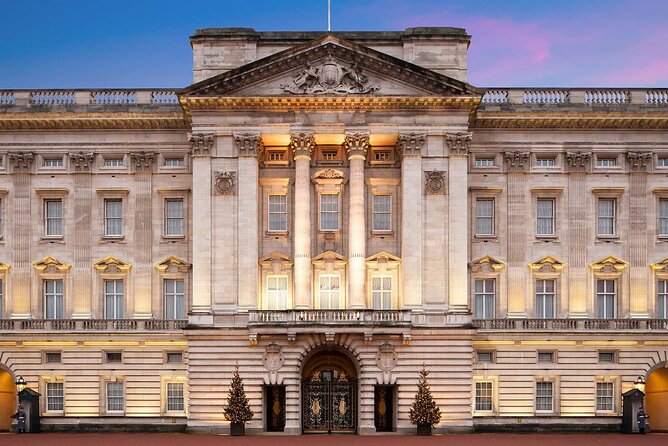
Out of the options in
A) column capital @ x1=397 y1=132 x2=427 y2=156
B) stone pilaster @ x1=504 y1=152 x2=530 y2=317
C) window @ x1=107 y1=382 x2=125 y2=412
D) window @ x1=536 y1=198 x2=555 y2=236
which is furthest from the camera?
Result: window @ x1=536 y1=198 x2=555 y2=236

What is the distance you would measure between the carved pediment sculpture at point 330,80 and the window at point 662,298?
20073 millimetres

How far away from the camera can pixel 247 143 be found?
184 ft

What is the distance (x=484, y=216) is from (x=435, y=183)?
4659 millimetres

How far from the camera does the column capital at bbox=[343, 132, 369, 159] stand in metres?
55.8

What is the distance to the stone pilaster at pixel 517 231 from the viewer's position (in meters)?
58.1

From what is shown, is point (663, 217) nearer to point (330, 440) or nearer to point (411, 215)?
point (411, 215)

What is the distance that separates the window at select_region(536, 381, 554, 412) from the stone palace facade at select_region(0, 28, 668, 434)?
13 centimetres

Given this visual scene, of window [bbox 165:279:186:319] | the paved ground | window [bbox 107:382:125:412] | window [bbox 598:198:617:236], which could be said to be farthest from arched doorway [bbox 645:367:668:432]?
window [bbox 107:382:125:412]

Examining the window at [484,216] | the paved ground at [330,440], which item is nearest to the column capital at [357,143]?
the window at [484,216]

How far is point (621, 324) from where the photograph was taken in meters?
57.1

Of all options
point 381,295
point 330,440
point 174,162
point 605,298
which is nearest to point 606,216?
point 605,298

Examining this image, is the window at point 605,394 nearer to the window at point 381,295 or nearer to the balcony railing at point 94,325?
the window at point 381,295

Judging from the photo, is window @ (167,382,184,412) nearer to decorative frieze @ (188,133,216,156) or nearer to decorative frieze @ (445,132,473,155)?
decorative frieze @ (188,133,216,156)

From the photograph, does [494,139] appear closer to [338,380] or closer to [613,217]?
[613,217]
